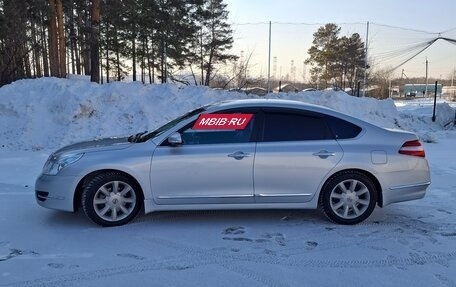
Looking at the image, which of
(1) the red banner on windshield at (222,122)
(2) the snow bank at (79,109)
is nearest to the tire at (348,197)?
(1) the red banner on windshield at (222,122)

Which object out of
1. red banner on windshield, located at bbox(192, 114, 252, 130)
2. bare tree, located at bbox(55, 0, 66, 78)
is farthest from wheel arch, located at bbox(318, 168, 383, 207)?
bare tree, located at bbox(55, 0, 66, 78)

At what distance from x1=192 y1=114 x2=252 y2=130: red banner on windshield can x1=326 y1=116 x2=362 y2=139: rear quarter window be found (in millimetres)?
985

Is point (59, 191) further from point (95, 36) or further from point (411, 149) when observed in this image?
point (95, 36)

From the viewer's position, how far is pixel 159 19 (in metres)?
28.8

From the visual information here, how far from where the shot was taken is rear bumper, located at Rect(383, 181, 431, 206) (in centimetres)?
525

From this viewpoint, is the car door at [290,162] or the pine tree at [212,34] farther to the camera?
the pine tree at [212,34]

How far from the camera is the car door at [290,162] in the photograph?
16.7ft

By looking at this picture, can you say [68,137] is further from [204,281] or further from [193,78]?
[193,78]

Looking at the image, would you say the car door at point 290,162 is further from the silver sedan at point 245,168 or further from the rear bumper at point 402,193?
the rear bumper at point 402,193

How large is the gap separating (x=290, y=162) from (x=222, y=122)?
91 centimetres

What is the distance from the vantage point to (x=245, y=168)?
5.05 m

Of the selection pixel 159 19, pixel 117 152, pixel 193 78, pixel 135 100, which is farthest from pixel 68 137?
pixel 159 19

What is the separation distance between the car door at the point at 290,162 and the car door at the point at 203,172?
14 centimetres

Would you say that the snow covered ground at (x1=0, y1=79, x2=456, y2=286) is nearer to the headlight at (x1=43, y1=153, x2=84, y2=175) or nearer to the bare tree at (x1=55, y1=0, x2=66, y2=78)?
the headlight at (x1=43, y1=153, x2=84, y2=175)
